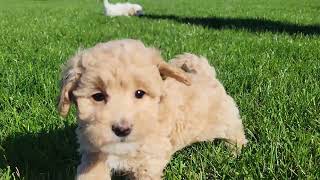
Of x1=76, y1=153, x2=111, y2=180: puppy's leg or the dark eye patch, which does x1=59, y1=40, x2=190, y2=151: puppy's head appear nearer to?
the dark eye patch

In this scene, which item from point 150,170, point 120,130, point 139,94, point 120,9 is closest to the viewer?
point 120,130

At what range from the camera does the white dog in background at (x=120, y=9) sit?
2403cm

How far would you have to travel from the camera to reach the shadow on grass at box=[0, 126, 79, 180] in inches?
191

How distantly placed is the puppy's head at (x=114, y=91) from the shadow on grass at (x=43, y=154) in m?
0.70

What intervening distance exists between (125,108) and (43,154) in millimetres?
1571

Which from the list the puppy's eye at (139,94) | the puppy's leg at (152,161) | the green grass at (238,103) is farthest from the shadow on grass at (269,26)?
the puppy's eye at (139,94)

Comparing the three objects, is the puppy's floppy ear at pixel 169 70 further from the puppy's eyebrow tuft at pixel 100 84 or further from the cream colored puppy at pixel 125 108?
the puppy's eyebrow tuft at pixel 100 84

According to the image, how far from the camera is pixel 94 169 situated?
168 inches

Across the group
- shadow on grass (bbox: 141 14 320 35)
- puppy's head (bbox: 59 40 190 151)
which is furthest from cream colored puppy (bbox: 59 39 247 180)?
shadow on grass (bbox: 141 14 320 35)

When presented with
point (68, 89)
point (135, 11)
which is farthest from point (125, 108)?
point (135, 11)

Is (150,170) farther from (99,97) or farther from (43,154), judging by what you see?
(43,154)

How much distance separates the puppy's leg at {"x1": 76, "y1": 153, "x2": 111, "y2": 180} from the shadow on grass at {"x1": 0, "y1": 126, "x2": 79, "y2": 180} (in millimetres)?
483

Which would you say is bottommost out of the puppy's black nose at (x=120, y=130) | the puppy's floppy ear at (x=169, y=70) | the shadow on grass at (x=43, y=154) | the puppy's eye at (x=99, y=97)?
the shadow on grass at (x=43, y=154)

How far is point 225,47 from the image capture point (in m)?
10.4
